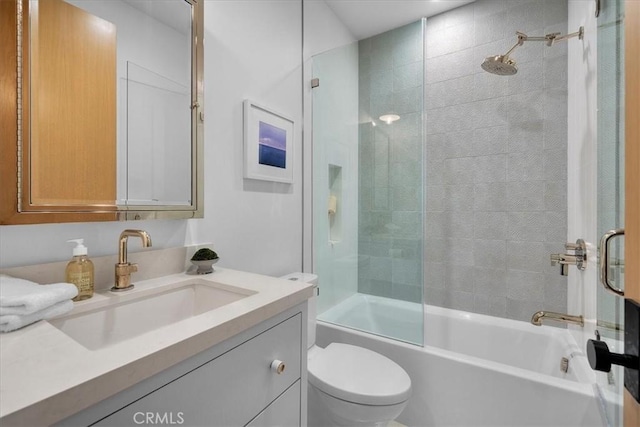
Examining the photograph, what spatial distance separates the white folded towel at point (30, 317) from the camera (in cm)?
54

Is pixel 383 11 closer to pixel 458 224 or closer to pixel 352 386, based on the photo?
pixel 458 224

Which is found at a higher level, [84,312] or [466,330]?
[84,312]

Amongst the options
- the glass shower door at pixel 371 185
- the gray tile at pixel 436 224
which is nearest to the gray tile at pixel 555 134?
the gray tile at pixel 436 224

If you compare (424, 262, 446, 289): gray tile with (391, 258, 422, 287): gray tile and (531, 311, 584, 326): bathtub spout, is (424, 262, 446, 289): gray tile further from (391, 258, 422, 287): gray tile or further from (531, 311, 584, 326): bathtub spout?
(531, 311, 584, 326): bathtub spout

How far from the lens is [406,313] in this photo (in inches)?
73.1

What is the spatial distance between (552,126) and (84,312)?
2.56 m

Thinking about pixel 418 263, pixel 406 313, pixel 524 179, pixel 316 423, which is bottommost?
pixel 316 423

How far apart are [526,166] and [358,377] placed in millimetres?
1741

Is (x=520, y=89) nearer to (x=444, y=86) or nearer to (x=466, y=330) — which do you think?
(x=444, y=86)

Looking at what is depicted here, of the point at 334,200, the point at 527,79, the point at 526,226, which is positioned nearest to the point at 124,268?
the point at 334,200

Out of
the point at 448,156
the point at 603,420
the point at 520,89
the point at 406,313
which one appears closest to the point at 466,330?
the point at 406,313

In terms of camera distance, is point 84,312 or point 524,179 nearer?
point 84,312

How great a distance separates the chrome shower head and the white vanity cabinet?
5.69 ft

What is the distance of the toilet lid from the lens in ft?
4.10
